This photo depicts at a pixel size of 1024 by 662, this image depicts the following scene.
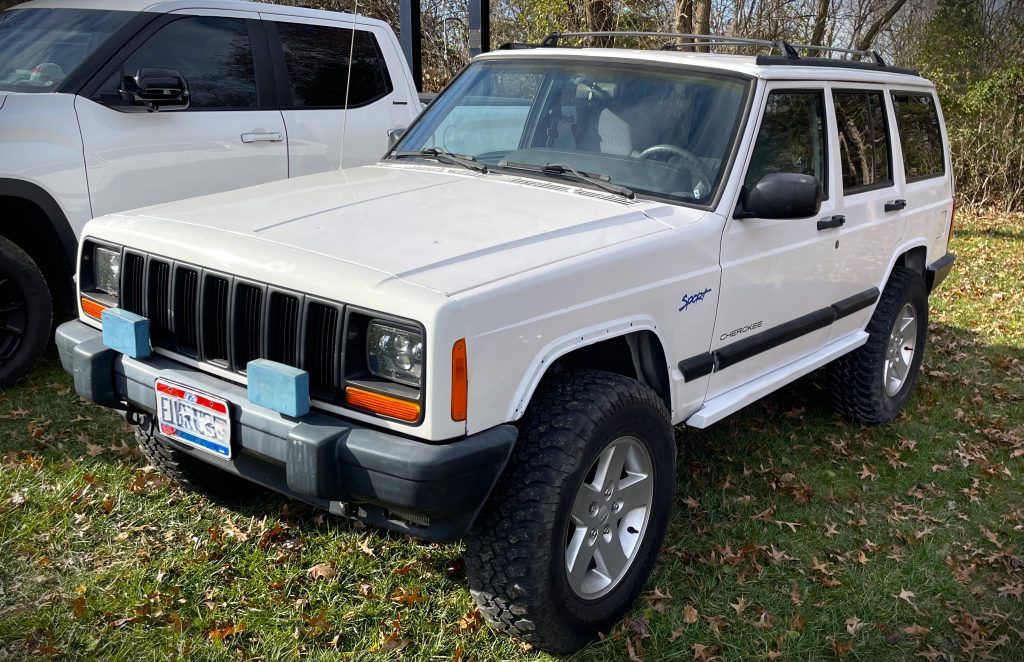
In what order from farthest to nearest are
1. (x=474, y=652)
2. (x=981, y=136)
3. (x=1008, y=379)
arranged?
1. (x=981, y=136)
2. (x=1008, y=379)
3. (x=474, y=652)

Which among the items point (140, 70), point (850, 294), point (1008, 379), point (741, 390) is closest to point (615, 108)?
point (741, 390)

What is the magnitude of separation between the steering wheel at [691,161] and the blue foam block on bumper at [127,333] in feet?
6.94

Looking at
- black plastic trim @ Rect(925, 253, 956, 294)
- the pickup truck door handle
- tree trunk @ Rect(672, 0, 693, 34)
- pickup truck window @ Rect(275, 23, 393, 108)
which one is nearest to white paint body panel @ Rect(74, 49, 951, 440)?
black plastic trim @ Rect(925, 253, 956, 294)

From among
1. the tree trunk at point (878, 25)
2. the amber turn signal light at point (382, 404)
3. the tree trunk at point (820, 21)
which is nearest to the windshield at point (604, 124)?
the amber turn signal light at point (382, 404)

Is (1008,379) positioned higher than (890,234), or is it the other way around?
(890,234)

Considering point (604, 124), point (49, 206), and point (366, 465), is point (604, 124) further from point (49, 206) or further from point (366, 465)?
point (49, 206)

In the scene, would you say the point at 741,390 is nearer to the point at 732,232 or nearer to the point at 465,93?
the point at 732,232

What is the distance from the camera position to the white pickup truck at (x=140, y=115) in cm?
496

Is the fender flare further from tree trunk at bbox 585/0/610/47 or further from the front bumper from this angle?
tree trunk at bbox 585/0/610/47

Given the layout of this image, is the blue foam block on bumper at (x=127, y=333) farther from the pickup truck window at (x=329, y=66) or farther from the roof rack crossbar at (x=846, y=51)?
the roof rack crossbar at (x=846, y=51)

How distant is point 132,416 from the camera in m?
3.44

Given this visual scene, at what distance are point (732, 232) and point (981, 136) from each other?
38.1 feet

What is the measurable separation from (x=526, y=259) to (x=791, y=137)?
6.21 feet

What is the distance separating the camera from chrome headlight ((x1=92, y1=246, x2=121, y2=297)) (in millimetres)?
3473
